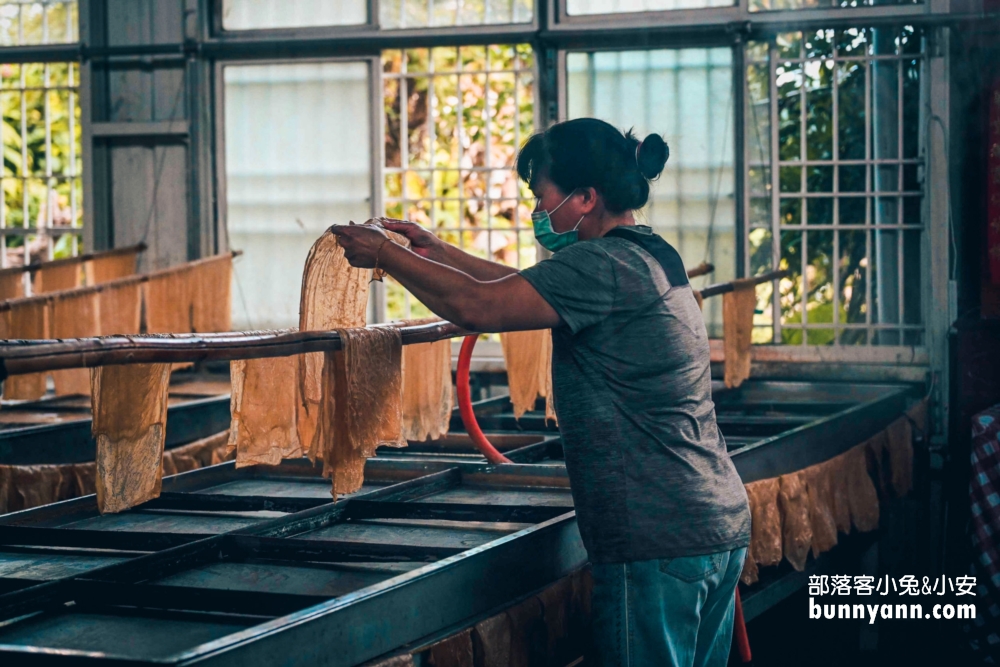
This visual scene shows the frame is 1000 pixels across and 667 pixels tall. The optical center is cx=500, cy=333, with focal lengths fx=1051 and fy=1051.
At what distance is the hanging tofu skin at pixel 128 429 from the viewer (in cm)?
258

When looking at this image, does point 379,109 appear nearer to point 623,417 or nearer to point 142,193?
point 142,193

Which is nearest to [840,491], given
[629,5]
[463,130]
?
[629,5]

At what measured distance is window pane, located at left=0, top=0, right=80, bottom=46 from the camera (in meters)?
7.80

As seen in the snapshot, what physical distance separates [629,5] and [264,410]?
4921mm

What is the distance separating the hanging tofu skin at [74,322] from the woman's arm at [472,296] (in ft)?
12.1

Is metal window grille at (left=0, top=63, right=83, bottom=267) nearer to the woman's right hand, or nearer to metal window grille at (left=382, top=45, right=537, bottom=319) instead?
metal window grille at (left=382, top=45, right=537, bottom=319)

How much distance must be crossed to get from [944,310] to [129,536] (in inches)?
207

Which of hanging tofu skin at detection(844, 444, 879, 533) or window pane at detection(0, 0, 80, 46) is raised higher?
window pane at detection(0, 0, 80, 46)

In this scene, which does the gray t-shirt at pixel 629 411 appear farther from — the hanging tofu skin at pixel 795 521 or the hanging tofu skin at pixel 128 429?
the hanging tofu skin at pixel 795 521

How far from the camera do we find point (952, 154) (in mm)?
6508

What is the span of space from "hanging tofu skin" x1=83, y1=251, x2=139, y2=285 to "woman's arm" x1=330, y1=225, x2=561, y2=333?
17.7 ft

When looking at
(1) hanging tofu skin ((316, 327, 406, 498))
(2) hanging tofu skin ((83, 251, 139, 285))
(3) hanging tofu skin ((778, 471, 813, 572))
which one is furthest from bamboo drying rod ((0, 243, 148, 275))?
(3) hanging tofu skin ((778, 471, 813, 572))

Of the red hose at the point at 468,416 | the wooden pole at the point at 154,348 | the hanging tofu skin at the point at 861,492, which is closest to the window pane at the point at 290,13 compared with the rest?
the red hose at the point at 468,416

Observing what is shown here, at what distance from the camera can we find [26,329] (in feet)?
17.2
